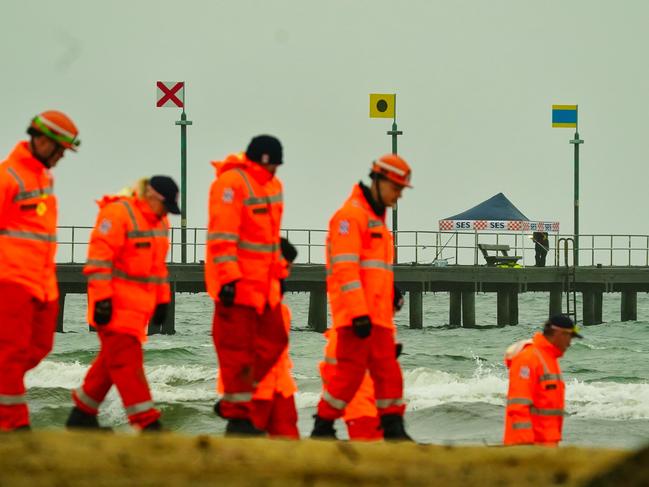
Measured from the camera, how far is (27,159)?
26.7 feet

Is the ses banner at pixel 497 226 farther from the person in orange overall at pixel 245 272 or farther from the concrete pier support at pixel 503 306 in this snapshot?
the person in orange overall at pixel 245 272

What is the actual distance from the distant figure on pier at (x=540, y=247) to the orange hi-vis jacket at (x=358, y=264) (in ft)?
120

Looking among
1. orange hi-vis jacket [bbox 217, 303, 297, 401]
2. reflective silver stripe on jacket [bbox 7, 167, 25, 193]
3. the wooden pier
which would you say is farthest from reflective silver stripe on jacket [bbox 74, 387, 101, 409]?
the wooden pier

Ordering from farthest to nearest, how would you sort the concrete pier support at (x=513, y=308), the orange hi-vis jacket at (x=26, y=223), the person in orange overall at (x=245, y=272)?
the concrete pier support at (x=513, y=308)
the person in orange overall at (x=245, y=272)
the orange hi-vis jacket at (x=26, y=223)

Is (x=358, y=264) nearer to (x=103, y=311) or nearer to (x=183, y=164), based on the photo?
(x=103, y=311)

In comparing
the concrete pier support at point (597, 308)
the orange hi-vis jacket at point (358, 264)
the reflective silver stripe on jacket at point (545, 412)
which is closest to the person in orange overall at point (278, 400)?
the orange hi-vis jacket at point (358, 264)

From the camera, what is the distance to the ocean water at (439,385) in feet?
63.7

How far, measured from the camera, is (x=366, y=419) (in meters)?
9.76

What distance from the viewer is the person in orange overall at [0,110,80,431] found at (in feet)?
25.8

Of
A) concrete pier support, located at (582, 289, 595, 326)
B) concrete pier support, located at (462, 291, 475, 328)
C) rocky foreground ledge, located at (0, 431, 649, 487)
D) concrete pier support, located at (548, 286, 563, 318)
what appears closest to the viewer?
rocky foreground ledge, located at (0, 431, 649, 487)

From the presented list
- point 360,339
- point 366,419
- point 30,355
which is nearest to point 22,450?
point 30,355

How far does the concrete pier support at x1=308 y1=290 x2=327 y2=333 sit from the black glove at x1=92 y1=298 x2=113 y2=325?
116 feet

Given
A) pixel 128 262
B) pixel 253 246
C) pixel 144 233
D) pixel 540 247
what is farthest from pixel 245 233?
pixel 540 247

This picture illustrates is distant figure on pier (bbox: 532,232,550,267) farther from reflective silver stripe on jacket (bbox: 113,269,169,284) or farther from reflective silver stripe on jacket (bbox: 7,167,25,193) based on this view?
reflective silver stripe on jacket (bbox: 7,167,25,193)
